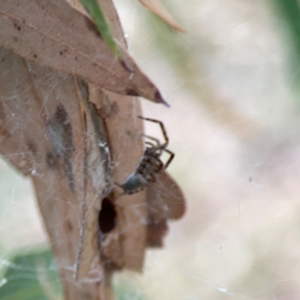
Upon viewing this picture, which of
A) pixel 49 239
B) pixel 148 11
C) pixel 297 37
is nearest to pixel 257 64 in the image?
pixel 297 37

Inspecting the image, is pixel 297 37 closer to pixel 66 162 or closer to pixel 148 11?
pixel 148 11

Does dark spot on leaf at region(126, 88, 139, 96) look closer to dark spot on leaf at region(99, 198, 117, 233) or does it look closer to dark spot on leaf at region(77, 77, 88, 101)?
dark spot on leaf at region(77, 77, 88, 101)

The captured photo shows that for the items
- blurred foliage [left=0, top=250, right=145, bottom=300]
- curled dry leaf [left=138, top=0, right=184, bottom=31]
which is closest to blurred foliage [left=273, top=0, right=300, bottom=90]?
curled dry leaf [left=138, top=0, right=184, bottom=31]

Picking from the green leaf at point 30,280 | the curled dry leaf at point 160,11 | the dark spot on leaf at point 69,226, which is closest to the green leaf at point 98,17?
the curled dry leaf at point 160,11

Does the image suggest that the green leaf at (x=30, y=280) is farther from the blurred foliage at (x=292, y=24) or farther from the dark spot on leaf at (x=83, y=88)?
the blurred foliage at (x=292, y=24)

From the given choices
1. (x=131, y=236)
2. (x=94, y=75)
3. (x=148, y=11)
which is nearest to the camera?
(x=94, y=75)

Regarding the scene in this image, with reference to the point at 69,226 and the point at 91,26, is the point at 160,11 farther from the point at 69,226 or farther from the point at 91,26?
the point at 69,226

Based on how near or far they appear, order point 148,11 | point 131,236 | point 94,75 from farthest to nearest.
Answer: point 131,236 < point 148,11 < point 94,75
